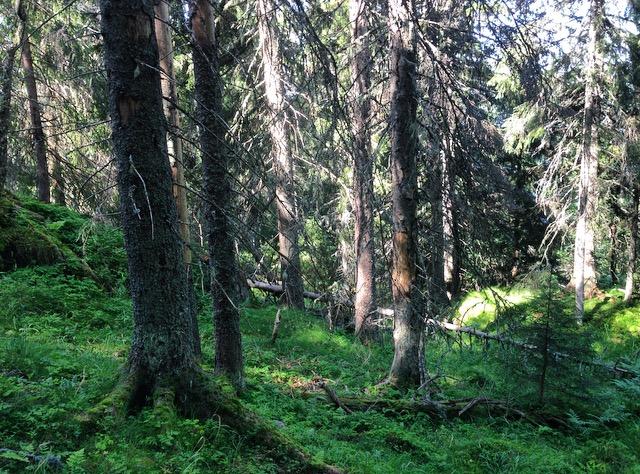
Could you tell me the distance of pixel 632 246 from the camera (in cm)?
1614

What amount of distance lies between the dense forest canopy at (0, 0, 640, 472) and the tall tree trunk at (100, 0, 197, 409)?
0.05 ft

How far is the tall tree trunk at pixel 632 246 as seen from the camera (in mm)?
15961

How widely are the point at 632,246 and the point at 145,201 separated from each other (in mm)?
17063

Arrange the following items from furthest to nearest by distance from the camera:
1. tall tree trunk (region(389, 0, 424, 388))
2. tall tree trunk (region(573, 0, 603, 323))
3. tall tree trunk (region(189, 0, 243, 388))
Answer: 1. tall tree trunk (region(573, 0, 603, 323))
2. tall tree trunk (region(389, 0, 424, 388))
3. tall tree trunk (region(189, 0, 243, 388))

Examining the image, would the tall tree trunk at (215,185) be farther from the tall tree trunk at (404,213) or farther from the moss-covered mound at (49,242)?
the moss-covered mound at (49,242)

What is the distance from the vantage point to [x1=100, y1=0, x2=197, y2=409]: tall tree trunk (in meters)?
3.51

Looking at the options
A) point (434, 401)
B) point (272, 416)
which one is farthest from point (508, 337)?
point (272, 416)

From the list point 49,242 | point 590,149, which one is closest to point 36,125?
point 49,242

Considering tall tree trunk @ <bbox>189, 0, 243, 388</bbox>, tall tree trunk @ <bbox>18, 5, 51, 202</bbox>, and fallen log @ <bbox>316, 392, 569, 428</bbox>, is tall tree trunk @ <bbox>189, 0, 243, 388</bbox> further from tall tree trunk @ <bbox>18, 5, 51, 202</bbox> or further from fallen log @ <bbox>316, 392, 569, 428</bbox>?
tall tree trunk @ <bbox>18, 5, 51, 202</bbox>

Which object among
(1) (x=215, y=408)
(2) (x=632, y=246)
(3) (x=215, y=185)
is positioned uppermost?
(3) (x=215, y=185)

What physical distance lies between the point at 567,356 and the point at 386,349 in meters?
4.63

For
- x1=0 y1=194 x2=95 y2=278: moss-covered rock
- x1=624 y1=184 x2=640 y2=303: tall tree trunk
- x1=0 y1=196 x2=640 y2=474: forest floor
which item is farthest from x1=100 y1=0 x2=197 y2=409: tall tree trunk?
x1=624 y1=184 x2=640 y2=303: tall tree trunk

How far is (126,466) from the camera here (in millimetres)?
2941

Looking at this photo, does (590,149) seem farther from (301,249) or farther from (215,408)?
(215,408)
